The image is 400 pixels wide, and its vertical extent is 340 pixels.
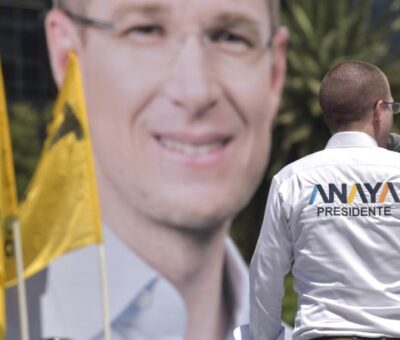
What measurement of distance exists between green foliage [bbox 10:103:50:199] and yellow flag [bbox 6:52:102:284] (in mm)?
8111

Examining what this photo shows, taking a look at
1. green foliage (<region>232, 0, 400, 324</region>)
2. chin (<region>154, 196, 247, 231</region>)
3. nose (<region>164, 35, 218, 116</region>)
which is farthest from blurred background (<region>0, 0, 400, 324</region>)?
nose (<region>164, 35, 218, 116</region>)

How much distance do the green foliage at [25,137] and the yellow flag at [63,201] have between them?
811 cm

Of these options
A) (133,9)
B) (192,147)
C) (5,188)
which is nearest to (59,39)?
(133,9)

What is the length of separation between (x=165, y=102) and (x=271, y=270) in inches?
263

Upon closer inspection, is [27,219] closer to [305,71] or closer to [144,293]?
[144,293]

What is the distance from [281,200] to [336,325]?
0.37 metres

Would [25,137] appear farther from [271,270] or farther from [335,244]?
[335,244]

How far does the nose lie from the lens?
9500 millimetres

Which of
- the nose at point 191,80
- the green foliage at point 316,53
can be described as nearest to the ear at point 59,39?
the nose at point 191,80

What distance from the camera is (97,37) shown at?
9445mm

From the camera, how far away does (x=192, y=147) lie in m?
9.61

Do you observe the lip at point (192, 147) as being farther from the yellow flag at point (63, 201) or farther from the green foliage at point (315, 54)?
the green foliage at point (315, 54)

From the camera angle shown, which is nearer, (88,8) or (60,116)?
(60,116)

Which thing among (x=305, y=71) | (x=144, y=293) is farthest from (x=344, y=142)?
(x=305, y=71)
